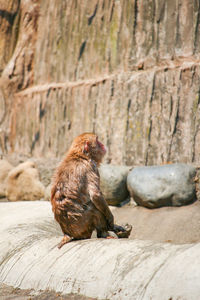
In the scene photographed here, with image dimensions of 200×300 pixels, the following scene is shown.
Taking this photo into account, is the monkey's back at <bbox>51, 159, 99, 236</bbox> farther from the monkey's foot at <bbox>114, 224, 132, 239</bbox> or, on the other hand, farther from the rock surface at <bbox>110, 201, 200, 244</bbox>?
the rock surface at <bbox>110, 201, 200, 244</bbox>

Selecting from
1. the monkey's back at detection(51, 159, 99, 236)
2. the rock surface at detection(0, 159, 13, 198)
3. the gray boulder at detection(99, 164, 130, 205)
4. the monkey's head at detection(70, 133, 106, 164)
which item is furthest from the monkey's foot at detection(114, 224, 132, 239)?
the rock surface at detection(0, 159, 13, 198)

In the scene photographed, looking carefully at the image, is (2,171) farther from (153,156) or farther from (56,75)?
(153,156)

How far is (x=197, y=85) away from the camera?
6.66m

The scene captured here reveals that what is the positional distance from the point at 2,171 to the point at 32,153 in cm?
78

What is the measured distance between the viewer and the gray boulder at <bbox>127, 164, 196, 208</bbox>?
21.2 feet

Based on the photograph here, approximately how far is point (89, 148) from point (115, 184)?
2.47 meters

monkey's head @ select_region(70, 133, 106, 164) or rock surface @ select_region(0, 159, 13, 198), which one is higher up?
monkey's head @ select_region(70, 133, 106, 164)

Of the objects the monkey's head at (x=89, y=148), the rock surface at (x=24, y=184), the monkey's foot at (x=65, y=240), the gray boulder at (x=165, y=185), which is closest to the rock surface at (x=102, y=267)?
the monkey's foot at (x=65, y=240)

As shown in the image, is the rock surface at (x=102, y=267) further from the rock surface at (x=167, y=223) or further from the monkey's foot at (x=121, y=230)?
the rock surface at (x=167, y=223)

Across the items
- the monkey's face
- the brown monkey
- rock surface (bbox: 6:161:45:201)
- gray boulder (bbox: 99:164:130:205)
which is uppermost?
the monkey's face

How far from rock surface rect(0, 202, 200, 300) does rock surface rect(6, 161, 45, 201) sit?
3.99 m

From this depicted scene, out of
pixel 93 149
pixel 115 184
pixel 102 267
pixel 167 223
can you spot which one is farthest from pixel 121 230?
pixel 115 184

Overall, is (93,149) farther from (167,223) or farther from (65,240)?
(167,223)

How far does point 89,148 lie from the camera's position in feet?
16.0
